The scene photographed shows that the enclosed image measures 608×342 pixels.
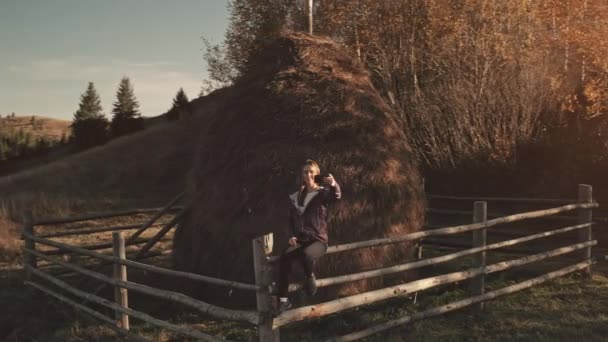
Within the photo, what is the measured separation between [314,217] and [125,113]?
188ft

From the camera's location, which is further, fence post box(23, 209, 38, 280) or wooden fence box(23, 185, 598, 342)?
fence post box(23, 209, 38, 280)

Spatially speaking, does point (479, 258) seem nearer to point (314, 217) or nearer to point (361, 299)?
point (361, 299)

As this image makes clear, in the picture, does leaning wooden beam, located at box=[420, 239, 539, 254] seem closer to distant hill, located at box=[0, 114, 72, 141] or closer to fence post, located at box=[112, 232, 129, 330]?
fence post, located at box=[112, 232, 129, 330]

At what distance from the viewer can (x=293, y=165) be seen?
6.99 metres

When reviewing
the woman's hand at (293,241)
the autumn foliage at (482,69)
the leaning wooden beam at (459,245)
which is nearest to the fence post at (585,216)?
the leaning wooden beam at (459,245)

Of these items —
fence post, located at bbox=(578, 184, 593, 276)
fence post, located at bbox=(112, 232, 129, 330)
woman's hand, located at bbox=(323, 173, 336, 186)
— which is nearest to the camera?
woman's hand, located at bbox=(323, 173, 336, 186)

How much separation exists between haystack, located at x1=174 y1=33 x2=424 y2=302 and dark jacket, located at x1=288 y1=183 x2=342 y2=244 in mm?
1796

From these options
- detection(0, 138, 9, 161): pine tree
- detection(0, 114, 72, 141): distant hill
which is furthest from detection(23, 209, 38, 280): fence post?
detection(0, 114, 72, 141): distant hill

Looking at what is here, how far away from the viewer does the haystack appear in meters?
6.85

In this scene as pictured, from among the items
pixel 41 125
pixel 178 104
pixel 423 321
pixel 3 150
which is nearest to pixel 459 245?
pixel 423 321

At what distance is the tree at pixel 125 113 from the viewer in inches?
2216

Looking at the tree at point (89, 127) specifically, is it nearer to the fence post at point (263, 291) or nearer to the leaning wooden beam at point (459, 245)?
the leaning wooden beam at point (459, 245)

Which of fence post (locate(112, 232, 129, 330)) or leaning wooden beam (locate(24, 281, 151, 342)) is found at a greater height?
fence post (locate(112, 232, 129, 330))

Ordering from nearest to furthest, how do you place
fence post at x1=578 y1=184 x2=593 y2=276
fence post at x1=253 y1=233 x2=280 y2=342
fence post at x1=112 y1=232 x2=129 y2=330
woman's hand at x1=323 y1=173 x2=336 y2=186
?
1. fence post at x1=253 y1=233 x2=280 y2=342
2. woman's hand at x1=323 y1=173 x2=336 y2=186
3. fence post at x1=112 y1=232 x2=129 y2=330
4. fence post at x1=578 y1=184 x2=593 y2=276
